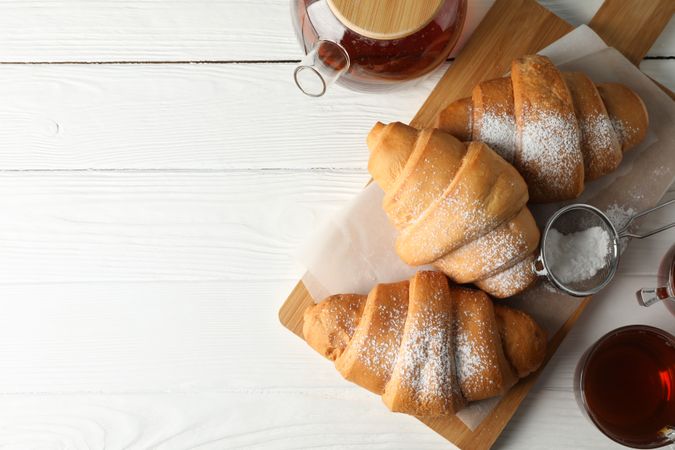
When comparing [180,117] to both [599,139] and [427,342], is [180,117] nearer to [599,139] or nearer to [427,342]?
[427,342]

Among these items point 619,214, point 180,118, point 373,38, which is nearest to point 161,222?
point 180,118

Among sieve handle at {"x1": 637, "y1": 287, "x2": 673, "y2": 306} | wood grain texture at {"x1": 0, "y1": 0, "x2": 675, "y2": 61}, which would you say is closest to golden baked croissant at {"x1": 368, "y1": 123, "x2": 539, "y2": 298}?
sieve handle at {"x1": 637, "y1": 287, "x2": 673, "y2": 306}

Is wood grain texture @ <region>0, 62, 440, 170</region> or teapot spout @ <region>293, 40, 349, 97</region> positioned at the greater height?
teapot spout @ <region>293, 40, 349, 97</region>

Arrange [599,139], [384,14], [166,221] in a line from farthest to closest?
1. [166,221]
2. [599,139]
3. [384,14]

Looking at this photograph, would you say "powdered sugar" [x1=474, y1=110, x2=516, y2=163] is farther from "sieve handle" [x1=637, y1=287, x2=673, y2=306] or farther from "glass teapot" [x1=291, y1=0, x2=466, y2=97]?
"sieve handle" [x1=637, y1=287, x2=673, y2=306]

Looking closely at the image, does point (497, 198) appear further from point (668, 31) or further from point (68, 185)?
point (68, 185)

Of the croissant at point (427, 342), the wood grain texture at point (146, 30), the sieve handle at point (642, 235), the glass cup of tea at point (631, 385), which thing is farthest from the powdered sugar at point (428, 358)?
the wood grain texture at point (146, 30)

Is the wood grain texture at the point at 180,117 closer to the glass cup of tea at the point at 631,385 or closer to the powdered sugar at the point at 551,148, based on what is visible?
the powdered sugar at the point at 551,148
